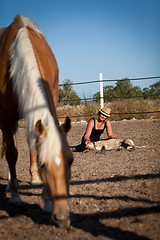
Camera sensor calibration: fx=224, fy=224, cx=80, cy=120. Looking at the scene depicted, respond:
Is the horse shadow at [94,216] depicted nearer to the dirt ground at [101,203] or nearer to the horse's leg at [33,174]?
the dirt ground at [101,203]

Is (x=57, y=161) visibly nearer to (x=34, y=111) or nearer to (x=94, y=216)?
(x=34, y=111)

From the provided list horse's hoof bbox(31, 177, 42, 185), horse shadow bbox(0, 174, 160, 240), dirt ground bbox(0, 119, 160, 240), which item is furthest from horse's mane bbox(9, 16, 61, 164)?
horse's hoof bbox(31, 177, 42, 185)

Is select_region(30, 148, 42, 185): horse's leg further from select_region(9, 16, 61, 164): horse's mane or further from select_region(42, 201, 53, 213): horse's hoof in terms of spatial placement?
select_region(9, 16, 61, 164): horse's mane

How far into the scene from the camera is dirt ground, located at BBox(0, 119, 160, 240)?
2021 millimetres

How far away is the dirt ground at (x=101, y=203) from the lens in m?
2.02

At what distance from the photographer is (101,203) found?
262cm

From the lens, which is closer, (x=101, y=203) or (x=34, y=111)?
(x=34, y=111)

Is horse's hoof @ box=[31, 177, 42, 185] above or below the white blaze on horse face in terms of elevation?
below

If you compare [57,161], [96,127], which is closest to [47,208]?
[57,161]

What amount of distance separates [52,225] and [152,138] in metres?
4.74

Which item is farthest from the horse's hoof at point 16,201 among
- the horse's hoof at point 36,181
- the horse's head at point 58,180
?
the horse's head at point 58,180

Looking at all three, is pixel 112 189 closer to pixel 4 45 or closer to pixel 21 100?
pixel 21 100

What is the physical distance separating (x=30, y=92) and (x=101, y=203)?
1.51 meters

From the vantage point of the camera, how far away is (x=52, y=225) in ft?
7.13
